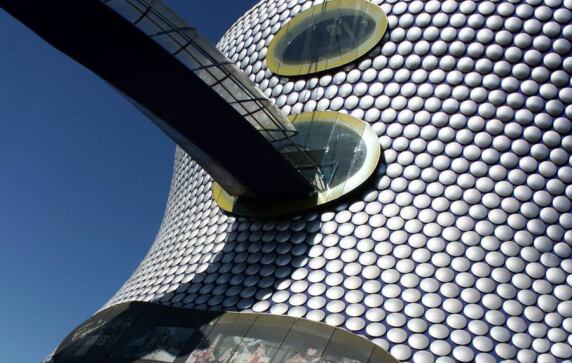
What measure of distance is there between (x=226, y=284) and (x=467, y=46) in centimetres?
663

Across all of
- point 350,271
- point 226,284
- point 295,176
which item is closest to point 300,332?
point 350,271

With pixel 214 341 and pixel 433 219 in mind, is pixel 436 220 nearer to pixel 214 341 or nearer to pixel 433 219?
pixel 433 219

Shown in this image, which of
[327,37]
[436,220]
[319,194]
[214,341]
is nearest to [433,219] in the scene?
[436,220]

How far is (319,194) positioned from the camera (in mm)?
13781

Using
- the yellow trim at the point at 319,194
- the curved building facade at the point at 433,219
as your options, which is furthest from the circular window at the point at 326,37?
the yellow trim at the point at 319,194

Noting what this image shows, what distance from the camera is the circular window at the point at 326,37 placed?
15.5 meters

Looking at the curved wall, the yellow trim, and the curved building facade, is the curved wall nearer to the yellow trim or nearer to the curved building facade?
the curved building facade

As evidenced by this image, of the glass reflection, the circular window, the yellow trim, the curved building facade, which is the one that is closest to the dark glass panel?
the circular window

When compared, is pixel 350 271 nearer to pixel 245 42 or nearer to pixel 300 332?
pixel 300 332

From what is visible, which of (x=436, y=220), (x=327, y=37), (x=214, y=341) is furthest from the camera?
(x=327, y=37)

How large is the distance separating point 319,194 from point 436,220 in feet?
7.64

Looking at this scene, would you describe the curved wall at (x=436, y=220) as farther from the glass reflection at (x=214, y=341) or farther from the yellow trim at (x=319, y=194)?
the glass reflection at (x=214, y=341)

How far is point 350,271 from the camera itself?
12.4 m

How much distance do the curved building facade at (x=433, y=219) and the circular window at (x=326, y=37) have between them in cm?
A: 12
